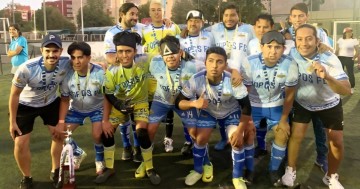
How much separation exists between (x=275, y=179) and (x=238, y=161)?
23.1 inches

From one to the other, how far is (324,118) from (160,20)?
3.01 m

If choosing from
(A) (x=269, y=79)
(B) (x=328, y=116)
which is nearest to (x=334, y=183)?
(B) (x=328, y=116)

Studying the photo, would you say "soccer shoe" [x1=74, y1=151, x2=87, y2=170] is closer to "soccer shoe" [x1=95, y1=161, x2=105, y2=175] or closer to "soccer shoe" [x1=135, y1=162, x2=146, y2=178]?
"soccer shoe" [x1=95, y1=161, x2=105, y2=175]

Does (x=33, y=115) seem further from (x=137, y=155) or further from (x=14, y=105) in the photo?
(x=137, y=155)

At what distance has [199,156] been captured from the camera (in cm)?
452

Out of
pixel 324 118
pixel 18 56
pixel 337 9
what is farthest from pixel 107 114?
pixel 337 9

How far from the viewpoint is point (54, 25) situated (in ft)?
252

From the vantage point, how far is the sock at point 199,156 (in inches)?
176

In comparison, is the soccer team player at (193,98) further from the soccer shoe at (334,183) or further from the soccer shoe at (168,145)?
the soccer shoe at (168,145)

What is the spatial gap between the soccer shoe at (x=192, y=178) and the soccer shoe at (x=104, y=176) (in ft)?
3.44

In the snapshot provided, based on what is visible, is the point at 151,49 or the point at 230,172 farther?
the point at 151,49

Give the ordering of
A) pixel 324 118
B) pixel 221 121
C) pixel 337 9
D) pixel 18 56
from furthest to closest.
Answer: pixel 337 9 < pixel 18 56 < pixel 221 121 < pixel 324 118

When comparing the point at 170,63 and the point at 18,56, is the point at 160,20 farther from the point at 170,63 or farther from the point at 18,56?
the point at 18,56

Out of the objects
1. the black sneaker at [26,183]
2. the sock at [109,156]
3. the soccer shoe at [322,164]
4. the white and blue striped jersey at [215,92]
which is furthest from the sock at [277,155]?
the black sneaker at [26,183]
